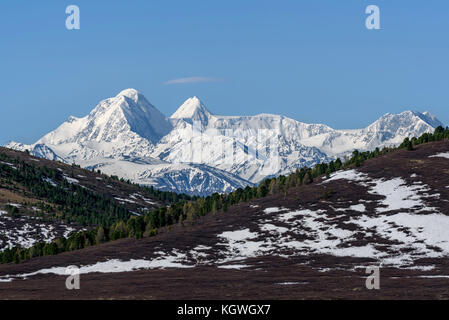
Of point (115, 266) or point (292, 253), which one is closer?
point (115, 266)

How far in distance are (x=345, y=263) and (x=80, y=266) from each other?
1992 inches

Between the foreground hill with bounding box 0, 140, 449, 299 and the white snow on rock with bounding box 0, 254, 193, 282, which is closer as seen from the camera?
the foreground hill with bounding box 0, 140, 449, 299

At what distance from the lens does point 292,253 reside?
146 m

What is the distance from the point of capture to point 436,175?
191125 mm

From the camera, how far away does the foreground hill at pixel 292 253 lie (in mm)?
91938

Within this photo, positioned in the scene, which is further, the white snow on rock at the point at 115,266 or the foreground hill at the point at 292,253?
the white snow on rock at the point at 115,266

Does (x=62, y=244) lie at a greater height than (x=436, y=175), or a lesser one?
lesser

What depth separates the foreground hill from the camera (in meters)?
91.9

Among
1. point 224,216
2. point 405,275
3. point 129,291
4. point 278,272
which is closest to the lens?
point 129,291

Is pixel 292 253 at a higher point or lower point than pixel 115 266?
lower
